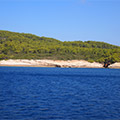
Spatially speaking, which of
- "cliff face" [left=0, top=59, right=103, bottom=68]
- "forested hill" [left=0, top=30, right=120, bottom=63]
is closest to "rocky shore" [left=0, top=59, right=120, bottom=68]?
"cliff face" [left=0, top=59, right=103, bottom=68]

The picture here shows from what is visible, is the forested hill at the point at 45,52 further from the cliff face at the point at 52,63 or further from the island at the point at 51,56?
the cliff face at the point at 52,63

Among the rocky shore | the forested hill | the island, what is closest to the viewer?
the rocky shore

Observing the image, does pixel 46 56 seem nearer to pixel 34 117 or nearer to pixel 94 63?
pixel 94 63

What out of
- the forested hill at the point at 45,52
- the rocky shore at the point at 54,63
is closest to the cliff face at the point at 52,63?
the rocky shore at the point at 54,63

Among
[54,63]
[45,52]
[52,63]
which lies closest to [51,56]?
[45,52]

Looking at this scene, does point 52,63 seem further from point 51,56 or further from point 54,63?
point 51,56

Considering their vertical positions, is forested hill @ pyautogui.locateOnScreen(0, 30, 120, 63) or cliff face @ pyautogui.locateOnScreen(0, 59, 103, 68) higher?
forested hill @ pyautogui.locateOnScreen(0, 30, 120, 63)

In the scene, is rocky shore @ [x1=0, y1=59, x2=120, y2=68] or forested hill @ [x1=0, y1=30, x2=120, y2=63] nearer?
rocky shore @ [x1=0, y1=59, x2=120, y2=68]

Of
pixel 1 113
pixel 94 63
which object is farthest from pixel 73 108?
pixel 94 63

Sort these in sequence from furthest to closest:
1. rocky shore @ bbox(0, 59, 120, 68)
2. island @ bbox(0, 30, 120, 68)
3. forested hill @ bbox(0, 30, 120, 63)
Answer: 1. forested hill @ bbox(0, 30, 120, 63)
2. island @ bbox(0, 30, 120, 68)
3. rocky shore @ bbox(0, 59, 120, 68)

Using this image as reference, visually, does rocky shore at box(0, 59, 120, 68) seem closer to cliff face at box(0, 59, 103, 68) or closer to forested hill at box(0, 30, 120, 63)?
cliff face at box(0, 59, 103, 68)

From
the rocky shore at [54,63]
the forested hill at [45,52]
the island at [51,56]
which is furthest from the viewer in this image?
the forested hill at [45,52]

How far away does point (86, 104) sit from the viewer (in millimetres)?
21672

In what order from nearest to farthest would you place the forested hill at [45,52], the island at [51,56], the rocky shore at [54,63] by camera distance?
the rocky shore at [54,63] → the island at [51,56] → the forested hill at [45,52]
